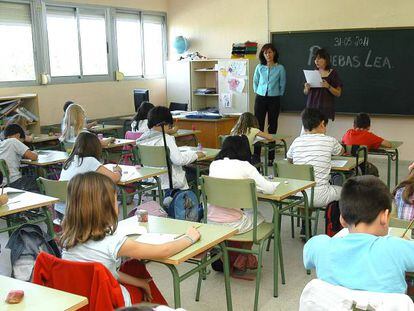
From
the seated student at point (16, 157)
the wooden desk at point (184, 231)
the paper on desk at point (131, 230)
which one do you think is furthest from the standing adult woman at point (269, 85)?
the paper on desk at point (131, 230)

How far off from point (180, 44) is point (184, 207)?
6.32m

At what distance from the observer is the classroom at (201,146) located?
2.29 meters

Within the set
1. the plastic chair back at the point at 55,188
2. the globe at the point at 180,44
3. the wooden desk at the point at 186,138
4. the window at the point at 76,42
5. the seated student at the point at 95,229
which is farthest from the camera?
the globe at the point at 180,44

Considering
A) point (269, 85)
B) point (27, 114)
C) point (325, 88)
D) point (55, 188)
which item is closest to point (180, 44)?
point (269, 85)

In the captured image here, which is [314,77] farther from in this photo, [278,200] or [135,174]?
[278,200]

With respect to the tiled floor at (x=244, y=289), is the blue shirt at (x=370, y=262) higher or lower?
higher

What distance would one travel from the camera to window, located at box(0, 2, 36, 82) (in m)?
7.36

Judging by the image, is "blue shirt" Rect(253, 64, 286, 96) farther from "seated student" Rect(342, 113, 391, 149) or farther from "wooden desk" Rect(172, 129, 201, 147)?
"seated student" Rect(342, 113, 391, 149)

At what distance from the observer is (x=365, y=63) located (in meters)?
7.98

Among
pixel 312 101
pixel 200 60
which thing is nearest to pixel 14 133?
pixel 312 101

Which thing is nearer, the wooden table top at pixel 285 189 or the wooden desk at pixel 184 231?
the wooden desk at pixel 184 231

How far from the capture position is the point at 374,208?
1.95 meters

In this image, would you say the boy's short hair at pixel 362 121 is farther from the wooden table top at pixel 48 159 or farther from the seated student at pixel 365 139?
the wooden table top at pixel 48 159

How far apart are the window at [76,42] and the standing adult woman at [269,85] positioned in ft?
9.12
